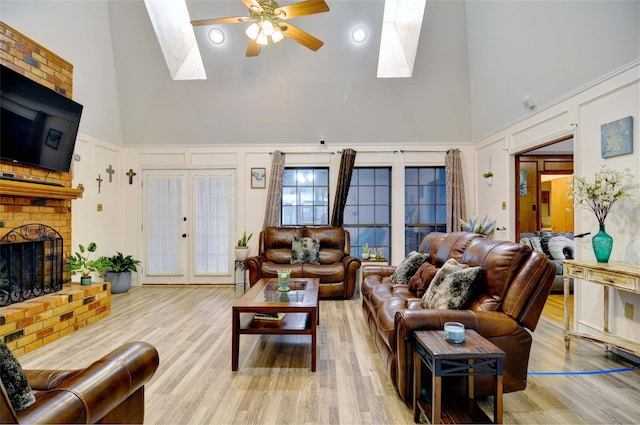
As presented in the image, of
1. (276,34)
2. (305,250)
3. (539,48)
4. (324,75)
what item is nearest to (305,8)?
(276,34)

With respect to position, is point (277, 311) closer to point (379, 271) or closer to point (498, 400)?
point (498, 400)

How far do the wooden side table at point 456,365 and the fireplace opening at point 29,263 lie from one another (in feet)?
12.3

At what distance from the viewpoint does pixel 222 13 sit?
170 inches

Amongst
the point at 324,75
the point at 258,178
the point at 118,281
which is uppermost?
the point at 324,75

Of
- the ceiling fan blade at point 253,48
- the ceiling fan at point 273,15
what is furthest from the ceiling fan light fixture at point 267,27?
the ceiling fan blade at point 253,48

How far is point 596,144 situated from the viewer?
2.98 meters

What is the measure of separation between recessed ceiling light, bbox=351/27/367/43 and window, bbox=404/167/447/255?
7.67 feet

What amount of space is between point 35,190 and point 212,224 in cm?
263

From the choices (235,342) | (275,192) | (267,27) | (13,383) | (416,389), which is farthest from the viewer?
(275,192)

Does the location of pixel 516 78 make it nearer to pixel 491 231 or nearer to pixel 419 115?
pixel 419 115

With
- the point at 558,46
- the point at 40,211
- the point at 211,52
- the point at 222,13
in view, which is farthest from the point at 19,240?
the point at 558,46

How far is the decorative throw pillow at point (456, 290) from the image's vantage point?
85.4 inches

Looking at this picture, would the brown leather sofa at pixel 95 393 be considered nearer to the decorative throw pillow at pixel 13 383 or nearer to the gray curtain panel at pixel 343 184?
the decorative throw pillow at pixel 13 383

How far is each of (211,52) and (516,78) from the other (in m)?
4.18
